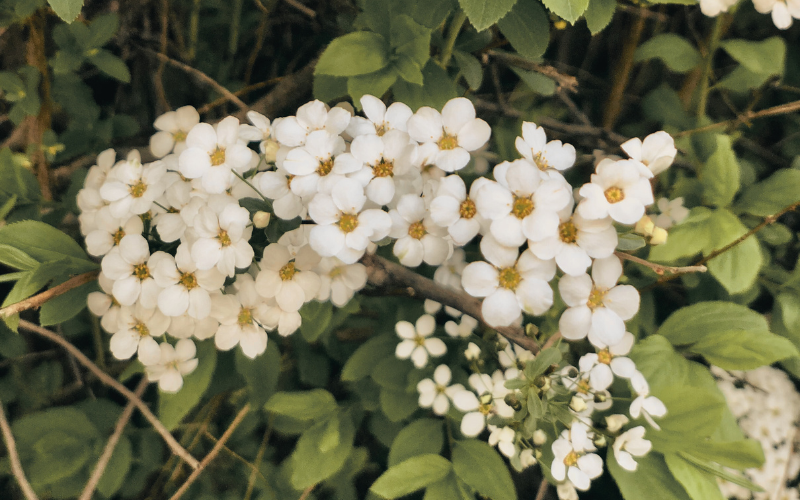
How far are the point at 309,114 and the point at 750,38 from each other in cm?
157

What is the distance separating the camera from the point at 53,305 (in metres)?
0.88

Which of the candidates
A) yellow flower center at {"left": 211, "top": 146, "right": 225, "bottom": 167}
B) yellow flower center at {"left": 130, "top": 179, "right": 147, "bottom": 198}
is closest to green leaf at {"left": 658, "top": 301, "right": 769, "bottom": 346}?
yellow flower center at {"left": 211, "top": 146, "right": 225, "bottom": 167}

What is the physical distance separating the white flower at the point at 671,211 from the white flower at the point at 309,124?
2.76 ft

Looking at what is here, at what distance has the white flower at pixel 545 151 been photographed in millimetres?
735

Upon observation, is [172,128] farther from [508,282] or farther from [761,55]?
[761,55]

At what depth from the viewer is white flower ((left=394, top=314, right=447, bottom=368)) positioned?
108 centimetres

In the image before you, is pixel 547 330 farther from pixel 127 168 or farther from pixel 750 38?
pixel 750 38

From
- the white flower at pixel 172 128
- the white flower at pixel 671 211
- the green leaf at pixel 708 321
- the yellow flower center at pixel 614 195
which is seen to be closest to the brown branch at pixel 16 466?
the white flower at pixel 172 128

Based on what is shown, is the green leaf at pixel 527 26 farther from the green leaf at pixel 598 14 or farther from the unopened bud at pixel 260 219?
the unopened bud at pixel 260 219

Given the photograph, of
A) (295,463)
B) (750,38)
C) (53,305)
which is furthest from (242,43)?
(750,38)

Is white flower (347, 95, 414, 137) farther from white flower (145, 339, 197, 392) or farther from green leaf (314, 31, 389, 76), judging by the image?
white flower (145, 339, 197, 392)

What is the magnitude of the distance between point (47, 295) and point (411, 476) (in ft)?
2.39

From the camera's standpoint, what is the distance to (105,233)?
2.77 ft

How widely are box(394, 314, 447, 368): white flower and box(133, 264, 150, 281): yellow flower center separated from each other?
1.69 feet
